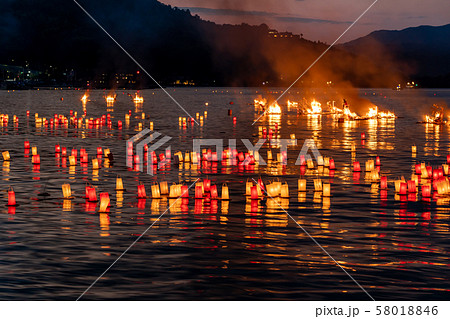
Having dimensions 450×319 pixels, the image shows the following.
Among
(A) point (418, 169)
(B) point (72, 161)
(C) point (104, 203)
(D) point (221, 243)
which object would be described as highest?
(B) point (72, 161)

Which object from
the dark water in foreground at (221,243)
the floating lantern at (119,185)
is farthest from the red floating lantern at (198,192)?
the floating lantern at (119,185)

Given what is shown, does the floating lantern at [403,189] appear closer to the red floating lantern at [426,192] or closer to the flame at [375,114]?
the red floating lantern at [426,192]

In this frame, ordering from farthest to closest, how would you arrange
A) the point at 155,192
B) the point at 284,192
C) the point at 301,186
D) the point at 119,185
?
the point at 119,185 < the point at 301,186 < the point at 284,192 < the point at 155,192

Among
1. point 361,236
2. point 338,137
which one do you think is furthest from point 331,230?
point 338,137

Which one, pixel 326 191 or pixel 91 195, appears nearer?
pixel 91 195

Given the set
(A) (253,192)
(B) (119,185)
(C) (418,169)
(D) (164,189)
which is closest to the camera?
(A) (253,192)

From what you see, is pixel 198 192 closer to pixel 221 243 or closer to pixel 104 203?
pixel 104 203

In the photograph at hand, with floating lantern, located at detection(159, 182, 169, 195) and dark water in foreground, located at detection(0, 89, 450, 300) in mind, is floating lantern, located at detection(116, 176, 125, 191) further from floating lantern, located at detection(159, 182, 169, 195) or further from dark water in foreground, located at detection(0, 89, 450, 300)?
floating lantern, located at detection(159, 182, 169, 195)

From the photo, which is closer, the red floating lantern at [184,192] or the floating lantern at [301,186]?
the red floating lantern at [184,192]

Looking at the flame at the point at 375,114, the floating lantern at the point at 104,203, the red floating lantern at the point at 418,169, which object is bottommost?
the floating lantern at the point at 104,203

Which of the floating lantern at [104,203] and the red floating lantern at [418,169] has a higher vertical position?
the red floating lantern at [418,169]

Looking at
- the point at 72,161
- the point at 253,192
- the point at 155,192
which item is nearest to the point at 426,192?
the point at 253,192

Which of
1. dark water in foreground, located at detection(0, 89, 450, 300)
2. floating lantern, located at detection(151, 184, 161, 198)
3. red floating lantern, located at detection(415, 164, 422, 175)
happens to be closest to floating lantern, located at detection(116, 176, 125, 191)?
dark water in foreground, located at detection(0, 89, 450, 300)
